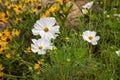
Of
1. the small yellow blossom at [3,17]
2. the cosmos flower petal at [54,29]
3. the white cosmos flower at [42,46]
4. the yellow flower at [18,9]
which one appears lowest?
the white cosmos flower at [42,46]

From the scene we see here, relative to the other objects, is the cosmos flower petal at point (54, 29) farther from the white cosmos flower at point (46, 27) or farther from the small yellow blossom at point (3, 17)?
the small yellow blossom at point (3, 17)

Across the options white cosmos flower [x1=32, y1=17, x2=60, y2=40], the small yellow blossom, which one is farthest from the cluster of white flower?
the small yellow blossom

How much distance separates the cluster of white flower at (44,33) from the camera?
2352mm

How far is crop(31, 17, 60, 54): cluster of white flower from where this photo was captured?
7.72ft

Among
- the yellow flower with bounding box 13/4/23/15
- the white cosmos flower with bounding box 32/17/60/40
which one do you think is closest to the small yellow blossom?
the yellow flower with bounding box 13/4/23/15

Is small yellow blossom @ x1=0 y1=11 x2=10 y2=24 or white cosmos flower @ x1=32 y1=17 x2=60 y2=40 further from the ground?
small yellow blossom @ x1=0 y1=11 x2=10 y2=24

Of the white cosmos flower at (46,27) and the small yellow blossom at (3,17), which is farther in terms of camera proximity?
the small yellow blossom at (3,17)

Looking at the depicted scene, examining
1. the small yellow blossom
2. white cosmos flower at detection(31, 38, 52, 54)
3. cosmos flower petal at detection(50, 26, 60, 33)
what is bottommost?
white cosmos flower at detection(31, 38, 52, 54)

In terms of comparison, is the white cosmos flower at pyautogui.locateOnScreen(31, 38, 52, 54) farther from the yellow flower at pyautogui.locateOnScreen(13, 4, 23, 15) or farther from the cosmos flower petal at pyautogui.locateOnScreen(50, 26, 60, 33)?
the yellow flower at pyautogui.locateOnScreen(13, 4, 23, 15)

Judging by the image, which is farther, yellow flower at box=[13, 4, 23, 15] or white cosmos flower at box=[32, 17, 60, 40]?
yellow flower at box=[13, 4, 23, 15]

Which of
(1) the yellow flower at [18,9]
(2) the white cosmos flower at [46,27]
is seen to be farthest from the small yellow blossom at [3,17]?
(2) the white cosmos flower at [46,27]

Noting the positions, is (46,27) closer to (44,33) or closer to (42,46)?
(44,33)

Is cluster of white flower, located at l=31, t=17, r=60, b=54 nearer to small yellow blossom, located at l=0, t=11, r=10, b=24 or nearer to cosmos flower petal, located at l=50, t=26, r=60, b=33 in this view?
cosmos flower petal, located at l=50, t=26, r=60, b=33

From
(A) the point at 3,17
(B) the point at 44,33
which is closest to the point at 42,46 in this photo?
(B) the point at 44,33
